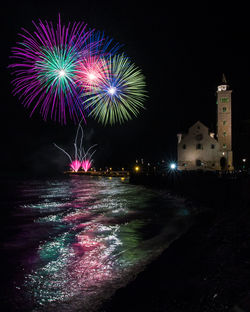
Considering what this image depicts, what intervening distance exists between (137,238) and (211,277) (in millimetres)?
6402

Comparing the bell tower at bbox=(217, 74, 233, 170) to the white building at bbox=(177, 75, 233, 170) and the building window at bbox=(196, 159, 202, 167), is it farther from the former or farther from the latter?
the building window at bbox=(196, 159, 202, 167)

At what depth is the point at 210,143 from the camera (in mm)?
53656

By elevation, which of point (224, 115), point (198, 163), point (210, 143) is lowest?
point (198, 163)

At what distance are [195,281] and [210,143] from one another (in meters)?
49.5

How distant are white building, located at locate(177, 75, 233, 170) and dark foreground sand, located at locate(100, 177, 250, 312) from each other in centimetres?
4421

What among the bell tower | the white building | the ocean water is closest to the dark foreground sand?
the ocean water

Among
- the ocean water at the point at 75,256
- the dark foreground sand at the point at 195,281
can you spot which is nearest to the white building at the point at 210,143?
the ocean water at the point at 75,256

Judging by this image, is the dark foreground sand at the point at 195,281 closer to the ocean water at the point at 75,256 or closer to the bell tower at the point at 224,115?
the ocean water at the point at 75,256

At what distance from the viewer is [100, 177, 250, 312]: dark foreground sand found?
549cm

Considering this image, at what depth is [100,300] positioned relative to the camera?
6535mm

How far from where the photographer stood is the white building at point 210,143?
53094 millimetres

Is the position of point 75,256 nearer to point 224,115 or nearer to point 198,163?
point 198,163

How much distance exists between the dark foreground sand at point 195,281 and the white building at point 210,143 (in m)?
44.2

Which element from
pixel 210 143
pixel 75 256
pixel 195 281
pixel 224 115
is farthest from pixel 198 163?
pixel 195 281
